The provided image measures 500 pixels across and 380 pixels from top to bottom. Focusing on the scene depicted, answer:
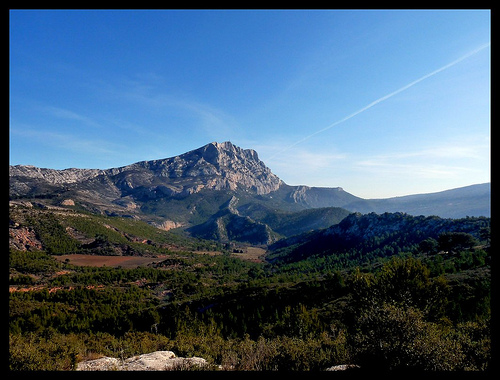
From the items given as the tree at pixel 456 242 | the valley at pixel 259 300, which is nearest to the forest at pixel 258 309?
the valley at pixel 259 300

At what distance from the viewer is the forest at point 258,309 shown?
7551mm

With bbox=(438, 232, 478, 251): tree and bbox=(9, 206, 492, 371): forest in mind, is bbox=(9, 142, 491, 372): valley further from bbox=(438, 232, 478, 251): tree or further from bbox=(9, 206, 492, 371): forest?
bbox=(438, 232, 478, 251): tree

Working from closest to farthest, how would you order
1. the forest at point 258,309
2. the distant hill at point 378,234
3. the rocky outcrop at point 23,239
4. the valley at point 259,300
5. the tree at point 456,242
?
the forest at point 258,309 < the valley at point 259,300 < the tree at point 456,242 < the rocky outcrop at point 23,239 < the distant hill at point 378,234

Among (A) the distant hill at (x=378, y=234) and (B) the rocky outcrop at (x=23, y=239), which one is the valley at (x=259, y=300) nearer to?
(B) the rocky outcrop at (x=23, y=239)

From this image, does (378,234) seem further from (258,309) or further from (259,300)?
(258,309)

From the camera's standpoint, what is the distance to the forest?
755 centimetres
